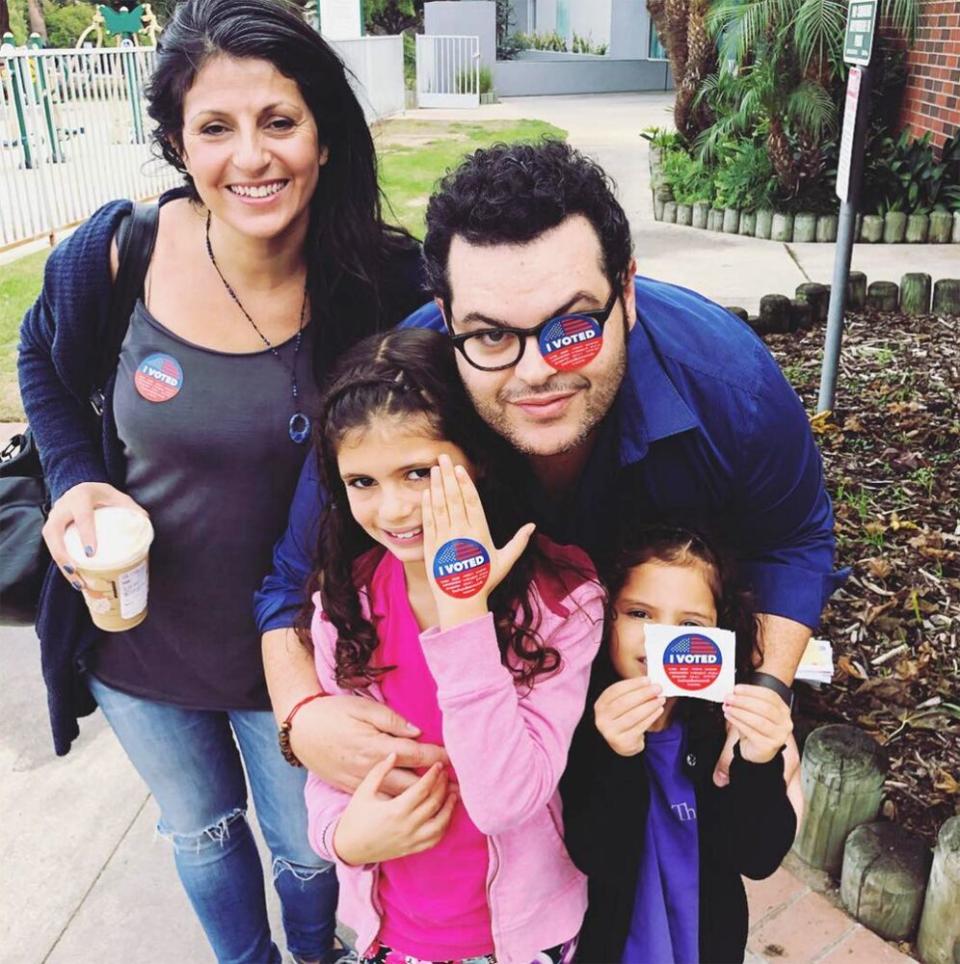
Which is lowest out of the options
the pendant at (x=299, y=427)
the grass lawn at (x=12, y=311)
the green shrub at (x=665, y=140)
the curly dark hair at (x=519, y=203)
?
the grass lawn at (x=12, y=311)

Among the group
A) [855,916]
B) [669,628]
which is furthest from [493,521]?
[855,916]

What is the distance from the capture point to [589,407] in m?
1.80

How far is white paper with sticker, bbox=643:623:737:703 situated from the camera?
170 cm

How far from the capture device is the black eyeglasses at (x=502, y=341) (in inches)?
67.3

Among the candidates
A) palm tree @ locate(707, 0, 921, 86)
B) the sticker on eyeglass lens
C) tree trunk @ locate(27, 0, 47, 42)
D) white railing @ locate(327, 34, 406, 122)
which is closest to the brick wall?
palm tree @ locate(707, 0, 921, 86)

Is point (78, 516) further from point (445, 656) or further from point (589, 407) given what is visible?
point (589, 407)

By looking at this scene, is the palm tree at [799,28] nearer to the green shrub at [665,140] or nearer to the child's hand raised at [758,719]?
the green shrub at [665,140]

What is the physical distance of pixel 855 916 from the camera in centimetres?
258

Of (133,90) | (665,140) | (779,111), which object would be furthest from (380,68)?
(779,111)

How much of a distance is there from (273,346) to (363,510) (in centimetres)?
46

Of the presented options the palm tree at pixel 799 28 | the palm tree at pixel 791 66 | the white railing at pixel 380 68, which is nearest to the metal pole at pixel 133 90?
the white railing at pixel 380 68

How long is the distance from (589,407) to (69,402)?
108 cm

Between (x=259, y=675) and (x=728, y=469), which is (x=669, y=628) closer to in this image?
(x=728, y=469)

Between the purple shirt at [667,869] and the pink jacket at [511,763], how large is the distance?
121mm
